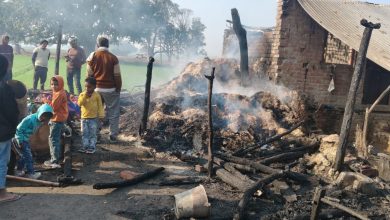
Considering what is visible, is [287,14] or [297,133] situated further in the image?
[287,14]

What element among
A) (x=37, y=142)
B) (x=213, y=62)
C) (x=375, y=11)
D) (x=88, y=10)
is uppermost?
(x=88, y=10)

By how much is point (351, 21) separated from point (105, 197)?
31.2 feet

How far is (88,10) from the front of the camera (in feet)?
109

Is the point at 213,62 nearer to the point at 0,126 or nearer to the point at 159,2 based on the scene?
the point at 0,126

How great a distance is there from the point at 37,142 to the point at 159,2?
33095 millimetres

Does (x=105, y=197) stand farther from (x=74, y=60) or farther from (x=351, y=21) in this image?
(x=351, y=21)

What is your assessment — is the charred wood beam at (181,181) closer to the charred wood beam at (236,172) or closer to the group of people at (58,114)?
the charred wood beam at (236,172)

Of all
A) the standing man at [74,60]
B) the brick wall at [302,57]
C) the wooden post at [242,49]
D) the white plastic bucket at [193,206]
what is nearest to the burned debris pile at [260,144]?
the wooden post at [242,49]

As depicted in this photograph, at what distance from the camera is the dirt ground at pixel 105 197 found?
475cm

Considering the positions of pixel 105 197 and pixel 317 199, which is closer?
pixel 317 199

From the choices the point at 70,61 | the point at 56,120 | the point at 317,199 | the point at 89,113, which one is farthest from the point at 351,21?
the point at 70,61

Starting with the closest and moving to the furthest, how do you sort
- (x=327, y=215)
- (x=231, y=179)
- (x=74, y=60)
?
1. (x=327, y=215)
2. (x=231, y=179)
3. (x=74, y=60)

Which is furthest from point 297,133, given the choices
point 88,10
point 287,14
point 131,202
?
point 88,10

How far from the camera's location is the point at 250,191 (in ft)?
17.2
